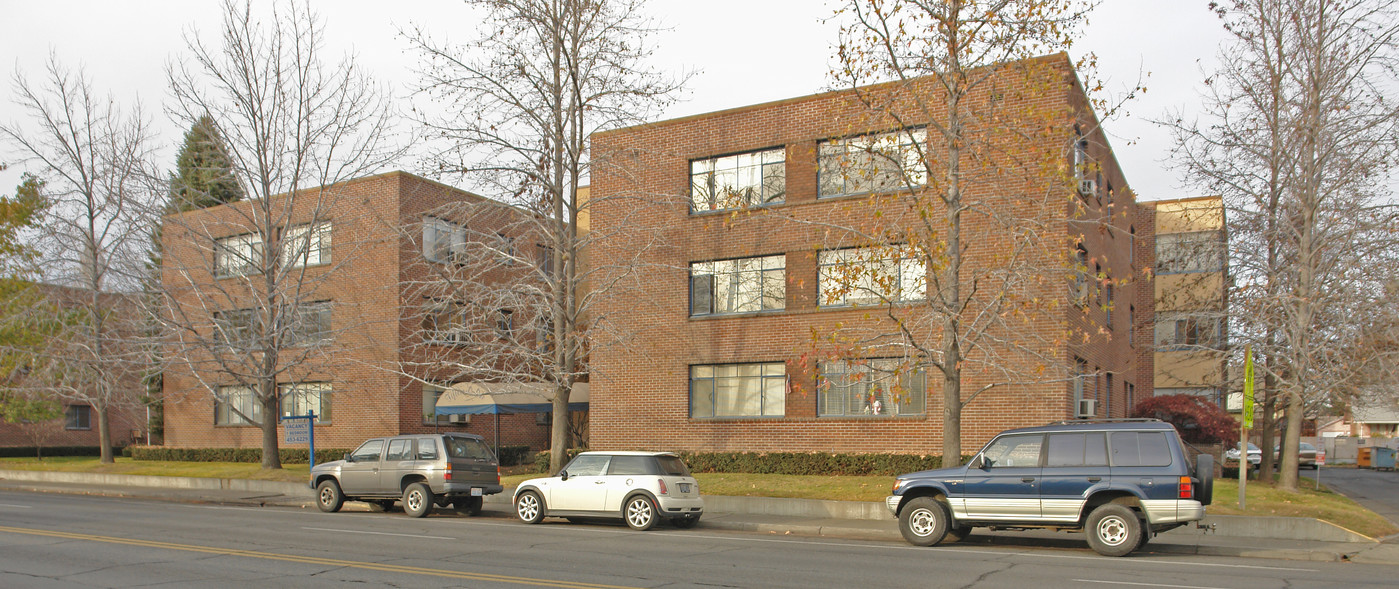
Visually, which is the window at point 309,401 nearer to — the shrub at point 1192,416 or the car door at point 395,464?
the car door at point 395,464

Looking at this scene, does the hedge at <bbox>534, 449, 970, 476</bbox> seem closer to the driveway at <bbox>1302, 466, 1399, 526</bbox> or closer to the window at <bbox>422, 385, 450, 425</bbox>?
the window at <bbox>422, 385, 450, 425</bbox>

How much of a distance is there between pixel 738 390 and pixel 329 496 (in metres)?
10.7

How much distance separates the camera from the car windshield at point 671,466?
1745 cm

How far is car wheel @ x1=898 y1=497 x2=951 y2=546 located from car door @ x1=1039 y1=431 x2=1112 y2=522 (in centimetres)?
147

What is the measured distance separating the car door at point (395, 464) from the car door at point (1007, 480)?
10959mm

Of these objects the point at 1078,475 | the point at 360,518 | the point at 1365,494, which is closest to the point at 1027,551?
the point at 1078,475

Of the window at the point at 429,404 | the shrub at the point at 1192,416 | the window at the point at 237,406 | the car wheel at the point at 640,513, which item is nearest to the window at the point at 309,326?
the window at the point at 429,404

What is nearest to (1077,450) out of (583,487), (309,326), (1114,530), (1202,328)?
(1114,530)

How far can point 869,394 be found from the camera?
24.5 metres

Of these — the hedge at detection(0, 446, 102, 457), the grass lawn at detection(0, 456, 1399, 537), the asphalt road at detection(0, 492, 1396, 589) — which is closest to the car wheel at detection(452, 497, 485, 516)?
the asphalt road at detection(0, 492, 1396, 589)

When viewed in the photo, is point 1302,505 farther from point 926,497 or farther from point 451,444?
point 451,444

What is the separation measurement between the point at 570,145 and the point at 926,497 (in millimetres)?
13456

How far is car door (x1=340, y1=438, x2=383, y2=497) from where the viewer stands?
2039 centimetres

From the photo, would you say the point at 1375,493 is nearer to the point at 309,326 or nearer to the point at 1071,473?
the point at 1071,473
